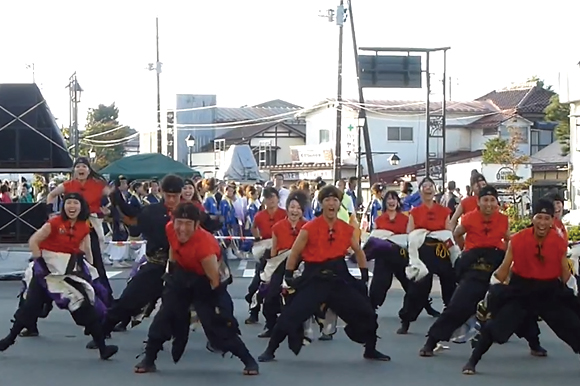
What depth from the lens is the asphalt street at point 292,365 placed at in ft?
30.1

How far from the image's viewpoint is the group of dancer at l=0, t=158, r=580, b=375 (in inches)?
363

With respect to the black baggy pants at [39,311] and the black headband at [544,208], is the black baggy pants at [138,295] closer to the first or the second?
the black baggy pants at [39,311]

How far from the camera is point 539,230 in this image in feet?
29.8

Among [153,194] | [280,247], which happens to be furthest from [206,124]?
[280,247]

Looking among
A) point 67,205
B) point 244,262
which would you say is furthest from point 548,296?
point 244,262

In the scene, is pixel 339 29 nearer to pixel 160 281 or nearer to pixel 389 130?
pixel 389 130

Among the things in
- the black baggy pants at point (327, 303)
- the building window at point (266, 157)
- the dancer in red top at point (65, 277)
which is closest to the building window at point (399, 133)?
the building window at point (266, 157)

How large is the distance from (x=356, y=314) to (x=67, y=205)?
3009 millimetres

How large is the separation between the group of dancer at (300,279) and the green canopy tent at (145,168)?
67.6ft

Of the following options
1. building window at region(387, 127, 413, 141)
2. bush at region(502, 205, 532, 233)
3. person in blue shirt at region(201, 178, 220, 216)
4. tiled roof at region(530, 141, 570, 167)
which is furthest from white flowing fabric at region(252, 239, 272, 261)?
building window at region(387, 127, 413, 141)

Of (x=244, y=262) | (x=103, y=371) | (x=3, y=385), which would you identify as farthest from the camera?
(x=244, y=262)

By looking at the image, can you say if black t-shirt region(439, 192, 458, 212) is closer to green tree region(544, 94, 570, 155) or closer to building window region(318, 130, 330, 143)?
green tree region(544, 94, 570, 155)

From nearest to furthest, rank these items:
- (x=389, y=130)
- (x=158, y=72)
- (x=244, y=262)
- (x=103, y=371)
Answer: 1. (x=103, y=371)
2. (x=244, y=262)
3. (x=158, y=72)
4. (x=389, y=130)

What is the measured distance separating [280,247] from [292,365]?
6.64 ft
